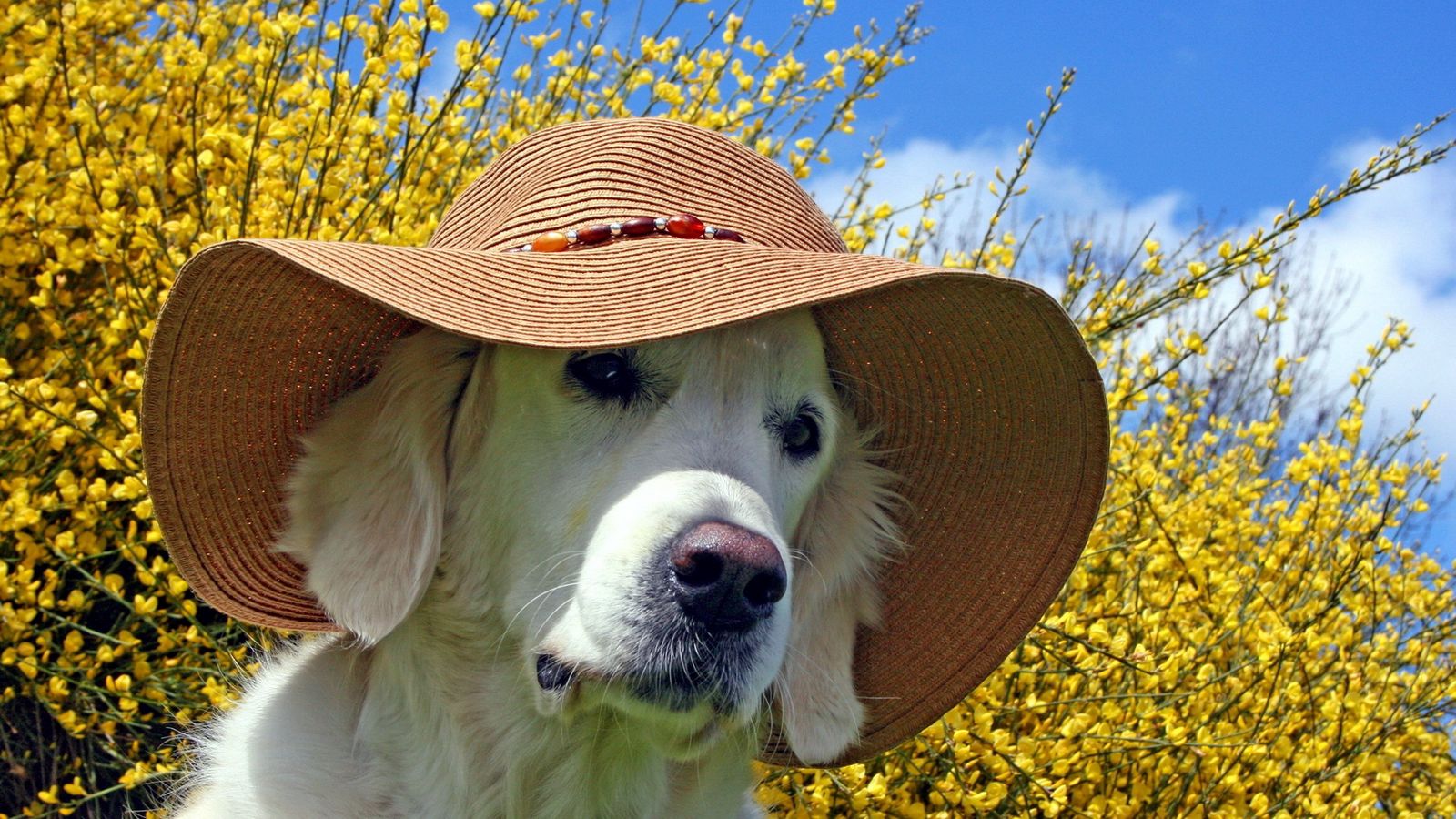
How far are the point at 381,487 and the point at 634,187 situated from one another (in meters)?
0.52

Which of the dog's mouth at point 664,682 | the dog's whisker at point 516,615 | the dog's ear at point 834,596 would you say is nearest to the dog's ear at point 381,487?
the dog's whisker at point 516,615

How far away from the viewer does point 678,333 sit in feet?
4.85

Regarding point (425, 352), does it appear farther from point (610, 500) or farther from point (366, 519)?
point (610, 500)

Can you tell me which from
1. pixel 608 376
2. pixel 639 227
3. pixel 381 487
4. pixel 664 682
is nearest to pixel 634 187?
pixel 639 227

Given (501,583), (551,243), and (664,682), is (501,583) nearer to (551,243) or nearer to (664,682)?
(664,682)

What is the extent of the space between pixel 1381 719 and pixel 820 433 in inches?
86.3

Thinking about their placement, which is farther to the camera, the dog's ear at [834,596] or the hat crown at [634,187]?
the dog's ear at [834,596]

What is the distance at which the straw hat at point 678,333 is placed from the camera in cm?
158

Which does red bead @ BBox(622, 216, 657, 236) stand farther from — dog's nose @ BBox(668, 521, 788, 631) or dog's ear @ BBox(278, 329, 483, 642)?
dog's nose @ BBox(668, 521, 788, 631)

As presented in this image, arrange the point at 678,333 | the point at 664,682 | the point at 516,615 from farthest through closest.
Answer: the point at 516,615, the point at 664,682, the point at 678,333

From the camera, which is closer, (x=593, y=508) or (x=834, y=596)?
(x=593, y=508)

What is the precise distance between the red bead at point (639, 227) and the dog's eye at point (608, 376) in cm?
16

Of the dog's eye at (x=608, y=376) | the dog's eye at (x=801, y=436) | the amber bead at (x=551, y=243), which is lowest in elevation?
the dog's eye at (x=608, y=376)

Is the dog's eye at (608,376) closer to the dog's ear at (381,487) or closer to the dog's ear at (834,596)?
the dog's ear at (381,487)
